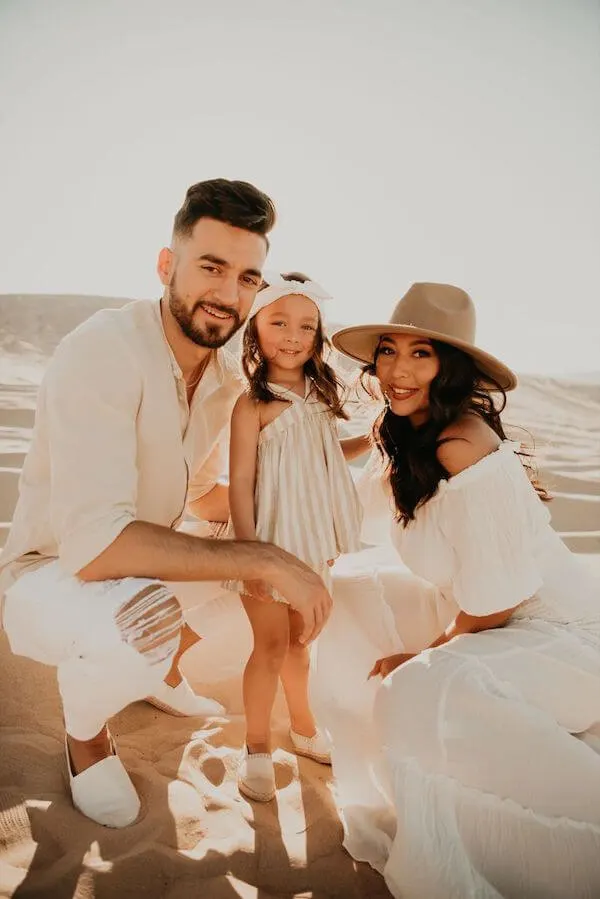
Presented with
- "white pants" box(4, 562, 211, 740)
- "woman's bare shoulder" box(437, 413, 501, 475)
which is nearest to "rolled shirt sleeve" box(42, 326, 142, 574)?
"white pants" box(4, 562, 211, 740)

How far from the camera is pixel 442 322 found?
2.55 meters

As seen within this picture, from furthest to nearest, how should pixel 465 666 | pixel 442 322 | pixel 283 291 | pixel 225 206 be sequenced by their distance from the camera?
pixel 283 291 < pixel 225 206 < pixel 442 322 < pixel 465 666

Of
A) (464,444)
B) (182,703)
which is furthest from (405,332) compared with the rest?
(182,703)

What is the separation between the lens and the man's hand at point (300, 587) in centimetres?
234

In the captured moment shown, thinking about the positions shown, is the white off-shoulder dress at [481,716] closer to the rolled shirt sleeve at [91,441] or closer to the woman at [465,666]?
the woman at [465,666]

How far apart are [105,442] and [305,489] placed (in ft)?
2.83

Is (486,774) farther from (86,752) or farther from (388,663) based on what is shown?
(86,752)

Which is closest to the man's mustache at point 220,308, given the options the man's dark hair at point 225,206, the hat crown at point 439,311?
the man's dark hair at point 225,206

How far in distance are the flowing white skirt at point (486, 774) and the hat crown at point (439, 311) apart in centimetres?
112

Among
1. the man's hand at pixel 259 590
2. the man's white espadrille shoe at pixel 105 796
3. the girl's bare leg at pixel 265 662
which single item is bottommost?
the man's white espadrille shoe at pixel 105 796

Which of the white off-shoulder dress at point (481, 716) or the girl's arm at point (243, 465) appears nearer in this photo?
the white off-shoulder dress at point (481, 716)

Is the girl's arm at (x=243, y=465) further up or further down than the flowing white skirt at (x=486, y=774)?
further up

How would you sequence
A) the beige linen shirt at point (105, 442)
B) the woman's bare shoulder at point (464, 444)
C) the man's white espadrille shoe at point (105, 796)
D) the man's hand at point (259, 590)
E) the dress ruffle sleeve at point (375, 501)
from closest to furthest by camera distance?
the man's white espadrille shoe at point (105, 796) → the beige linen shirt at point (105, 442) → the woman's bare shoulder at point (464, 444) → the man's hand at point (259, 590) → the dress ruffle sleeve at point (375, 501)

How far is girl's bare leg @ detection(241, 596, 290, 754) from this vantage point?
260cm
